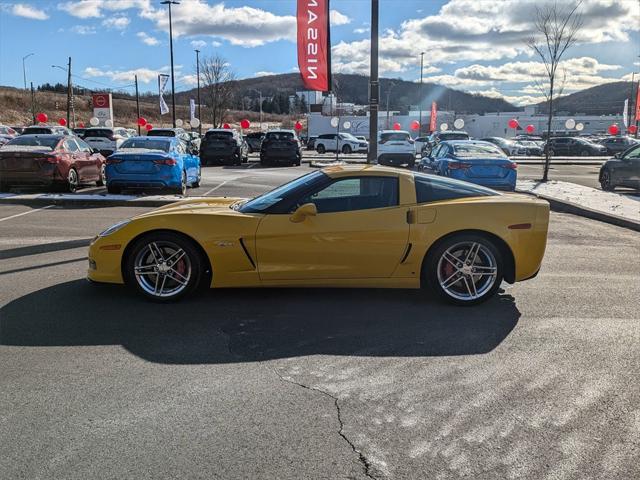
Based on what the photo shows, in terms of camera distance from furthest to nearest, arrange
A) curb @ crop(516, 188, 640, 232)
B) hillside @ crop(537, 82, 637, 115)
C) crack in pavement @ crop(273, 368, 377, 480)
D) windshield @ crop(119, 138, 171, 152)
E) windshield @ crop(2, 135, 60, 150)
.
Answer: hillside @ crop(537, 82, 637, 115)
windshield @ crop(2, 135, 60, 150)
windshield @ crop(119, 138, 171, 152)
curb @ crop(516, 188, 640, 232)
crack in pavement @ crop(273, 368, 377, 480)

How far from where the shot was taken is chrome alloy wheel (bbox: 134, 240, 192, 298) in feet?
17.5

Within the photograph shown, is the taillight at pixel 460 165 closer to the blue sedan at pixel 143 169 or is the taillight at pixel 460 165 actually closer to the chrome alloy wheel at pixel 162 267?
the blue sedan at pixel 143 169

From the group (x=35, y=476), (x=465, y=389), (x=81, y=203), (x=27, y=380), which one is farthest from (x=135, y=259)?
(x=81, y=203)

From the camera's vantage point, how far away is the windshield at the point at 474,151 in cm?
1398

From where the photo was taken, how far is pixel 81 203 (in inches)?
483

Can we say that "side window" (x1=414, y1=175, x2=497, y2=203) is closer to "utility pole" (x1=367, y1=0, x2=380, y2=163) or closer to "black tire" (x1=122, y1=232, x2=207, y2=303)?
"black tire" (x1=122, y1=232, x2=207, y2=303)

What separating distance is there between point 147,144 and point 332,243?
956 centimetres

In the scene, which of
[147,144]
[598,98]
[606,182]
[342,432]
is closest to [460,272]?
[342,432]

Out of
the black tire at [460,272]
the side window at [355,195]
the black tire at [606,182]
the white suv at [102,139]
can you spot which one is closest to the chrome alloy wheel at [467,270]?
the black tire at [460,272]

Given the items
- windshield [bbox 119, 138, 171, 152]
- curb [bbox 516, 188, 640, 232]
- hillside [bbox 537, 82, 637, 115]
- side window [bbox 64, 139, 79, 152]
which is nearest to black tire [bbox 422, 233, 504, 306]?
curb [bbox 516, 188, 640, 232]

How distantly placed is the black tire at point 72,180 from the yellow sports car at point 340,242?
30.4 feet

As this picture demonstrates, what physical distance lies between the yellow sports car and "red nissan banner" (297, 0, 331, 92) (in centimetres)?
925

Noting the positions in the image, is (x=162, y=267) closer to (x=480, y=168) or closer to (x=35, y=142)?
(x=480, y=168)

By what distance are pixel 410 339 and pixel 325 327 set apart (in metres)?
0.72
